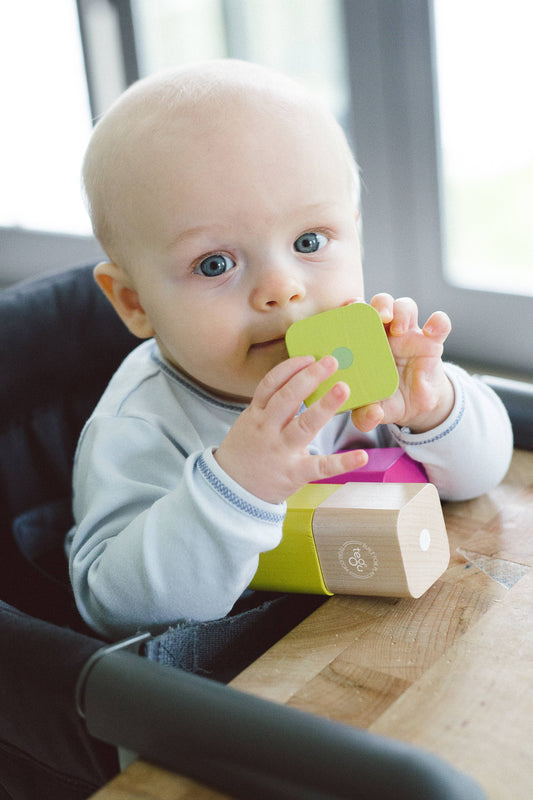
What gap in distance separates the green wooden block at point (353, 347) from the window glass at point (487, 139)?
669 millimetres

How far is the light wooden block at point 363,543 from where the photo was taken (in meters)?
0.60

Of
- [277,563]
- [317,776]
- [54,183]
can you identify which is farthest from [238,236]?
[54,183]

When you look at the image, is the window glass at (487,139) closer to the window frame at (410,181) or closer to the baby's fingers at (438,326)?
the window frame at (410,181)

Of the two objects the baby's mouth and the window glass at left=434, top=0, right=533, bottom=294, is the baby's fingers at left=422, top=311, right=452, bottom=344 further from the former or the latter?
the window glass at left=434, top=0, right=533, bottom=294

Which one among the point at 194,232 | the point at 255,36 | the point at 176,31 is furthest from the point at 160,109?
the point at 176,31

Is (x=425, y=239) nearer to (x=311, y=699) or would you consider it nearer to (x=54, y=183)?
(x=311, y=699)

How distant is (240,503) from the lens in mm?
615

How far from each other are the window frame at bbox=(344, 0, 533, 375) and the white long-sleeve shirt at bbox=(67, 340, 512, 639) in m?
Result: 0.42

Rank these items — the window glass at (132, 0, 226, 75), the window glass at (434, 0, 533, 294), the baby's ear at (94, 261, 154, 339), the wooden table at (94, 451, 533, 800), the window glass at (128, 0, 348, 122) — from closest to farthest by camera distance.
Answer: the wooden table at (94, 451, 533, 800)
the baby's ear at (94, 261, 154, 339)
the window glass at (434, 0, 533, 294)
the window glass at (128, 0, 348, 122)
the window glass at (132, 0, 226, 75)

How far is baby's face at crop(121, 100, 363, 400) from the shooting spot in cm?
65

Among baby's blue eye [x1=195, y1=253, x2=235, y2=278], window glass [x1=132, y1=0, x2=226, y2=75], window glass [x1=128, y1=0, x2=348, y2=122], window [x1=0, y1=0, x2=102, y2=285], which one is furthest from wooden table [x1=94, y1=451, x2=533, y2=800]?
window [x1=0, y1=0, x2=102, y2=285]

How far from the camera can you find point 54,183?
2.01 metres

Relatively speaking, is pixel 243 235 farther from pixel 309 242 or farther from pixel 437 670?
pixel 437 670

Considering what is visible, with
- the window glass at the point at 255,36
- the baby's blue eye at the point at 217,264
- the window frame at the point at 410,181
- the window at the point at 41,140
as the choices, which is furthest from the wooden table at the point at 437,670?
the window at the point at 41,140
